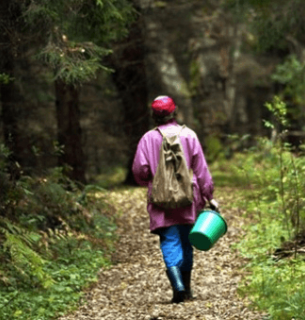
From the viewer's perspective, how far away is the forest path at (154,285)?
6758 mm

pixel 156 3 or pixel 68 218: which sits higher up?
pixel 156 3

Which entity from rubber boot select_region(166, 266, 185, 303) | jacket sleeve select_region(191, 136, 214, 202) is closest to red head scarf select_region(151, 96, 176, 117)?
jacket sleeve select_region(191, 136, 214, 202)

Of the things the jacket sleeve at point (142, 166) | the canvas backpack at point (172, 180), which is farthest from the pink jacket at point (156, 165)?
the canvas backpack at point (172, 180)

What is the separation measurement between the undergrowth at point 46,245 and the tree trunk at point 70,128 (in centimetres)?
200

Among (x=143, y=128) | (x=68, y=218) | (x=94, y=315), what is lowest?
(x=94, y=315)

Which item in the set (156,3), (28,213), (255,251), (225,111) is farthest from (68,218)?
(225,111)

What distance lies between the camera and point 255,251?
8.78m

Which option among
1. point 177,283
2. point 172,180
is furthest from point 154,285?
point 172,180

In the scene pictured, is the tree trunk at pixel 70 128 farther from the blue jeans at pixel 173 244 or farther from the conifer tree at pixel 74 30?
the blue jeans at pixel 173 244

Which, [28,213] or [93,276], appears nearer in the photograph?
[93,276]

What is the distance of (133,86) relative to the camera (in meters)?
15.0

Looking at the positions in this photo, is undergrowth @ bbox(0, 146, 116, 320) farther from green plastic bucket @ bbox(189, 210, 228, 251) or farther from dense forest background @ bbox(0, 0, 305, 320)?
green plastic bucket @ bbox(189, 210, 228, 251)

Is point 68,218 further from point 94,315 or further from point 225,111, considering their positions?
point 225,111

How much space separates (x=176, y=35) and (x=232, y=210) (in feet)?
33.1
